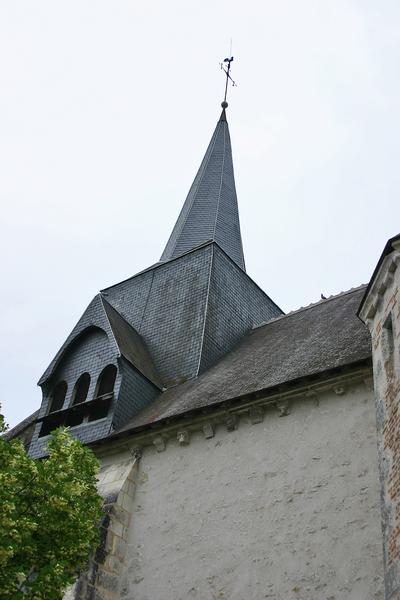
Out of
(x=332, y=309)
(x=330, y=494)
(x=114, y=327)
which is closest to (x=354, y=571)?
(x=330, y=494)

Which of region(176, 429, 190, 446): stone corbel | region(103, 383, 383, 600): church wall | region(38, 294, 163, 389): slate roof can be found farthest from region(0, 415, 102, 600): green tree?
region(38, 294, 163, 389): slate roof

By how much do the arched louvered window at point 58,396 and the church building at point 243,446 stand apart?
0.05m

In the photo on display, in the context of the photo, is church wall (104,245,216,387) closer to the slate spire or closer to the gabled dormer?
the gabled dormer

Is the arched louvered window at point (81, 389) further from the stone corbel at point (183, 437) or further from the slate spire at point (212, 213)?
the slate spire at point (212, 213)

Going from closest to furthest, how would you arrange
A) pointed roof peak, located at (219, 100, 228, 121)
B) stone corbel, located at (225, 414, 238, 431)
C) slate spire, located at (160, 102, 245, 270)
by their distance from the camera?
stone corbel, located at (225, 414, 238, 431)
slate spire, located at (160, 102, 245, 270)
pointed roof peak, located at (219, 100, 228, 121)

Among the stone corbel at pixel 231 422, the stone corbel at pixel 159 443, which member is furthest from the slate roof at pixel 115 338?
the stone corbel at pixel 231 422

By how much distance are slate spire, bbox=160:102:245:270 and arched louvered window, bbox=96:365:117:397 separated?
5847 millimetres

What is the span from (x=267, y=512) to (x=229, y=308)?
8.04m

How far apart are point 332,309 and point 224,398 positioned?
4517 mm

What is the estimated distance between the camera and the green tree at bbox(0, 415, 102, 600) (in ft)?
25.3

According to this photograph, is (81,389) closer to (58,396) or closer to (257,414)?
(58,396)

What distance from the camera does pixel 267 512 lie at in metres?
10.1

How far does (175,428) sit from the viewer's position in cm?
1198

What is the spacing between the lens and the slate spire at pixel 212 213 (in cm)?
2108
